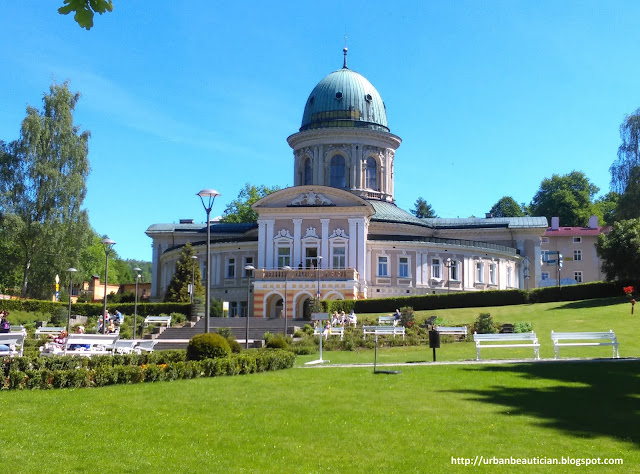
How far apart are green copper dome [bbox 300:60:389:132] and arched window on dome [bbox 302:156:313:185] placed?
302cm

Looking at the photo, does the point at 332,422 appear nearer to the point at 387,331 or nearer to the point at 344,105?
the point at 387,331

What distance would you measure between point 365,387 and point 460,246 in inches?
1886

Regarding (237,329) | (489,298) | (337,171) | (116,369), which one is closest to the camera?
(116,369)

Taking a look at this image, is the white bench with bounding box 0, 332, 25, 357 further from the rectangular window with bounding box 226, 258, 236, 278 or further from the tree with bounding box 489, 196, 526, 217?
the tree with bounding box 489, 196, 526, 217

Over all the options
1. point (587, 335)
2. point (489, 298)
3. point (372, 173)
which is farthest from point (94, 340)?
point (372, 173)

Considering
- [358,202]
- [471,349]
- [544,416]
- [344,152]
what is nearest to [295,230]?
[358,202]

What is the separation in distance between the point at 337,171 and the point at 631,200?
25380 mm

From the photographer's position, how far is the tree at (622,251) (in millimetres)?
46562

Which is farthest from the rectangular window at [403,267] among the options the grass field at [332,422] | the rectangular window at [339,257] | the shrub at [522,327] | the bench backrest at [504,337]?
the grass field at [332,422]

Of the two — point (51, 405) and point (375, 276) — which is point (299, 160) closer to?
point (375, 276)

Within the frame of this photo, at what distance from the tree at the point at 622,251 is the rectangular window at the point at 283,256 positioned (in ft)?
75.4

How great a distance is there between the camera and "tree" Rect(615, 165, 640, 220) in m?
57.5

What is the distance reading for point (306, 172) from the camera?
70.8 m

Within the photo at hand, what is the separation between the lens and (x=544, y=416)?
13031mm
